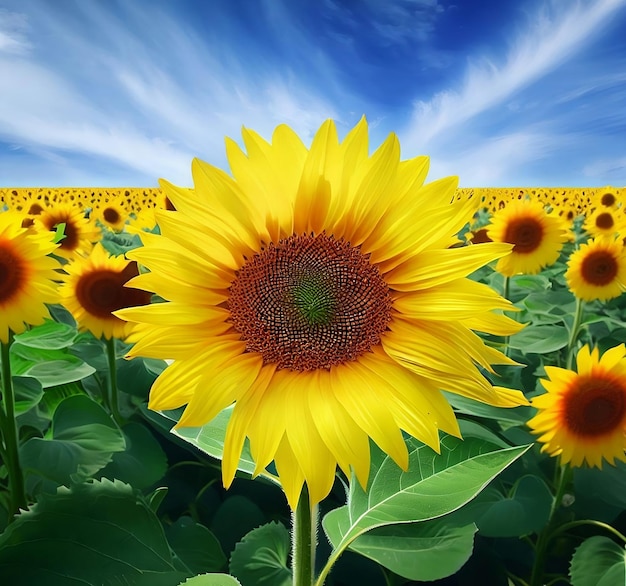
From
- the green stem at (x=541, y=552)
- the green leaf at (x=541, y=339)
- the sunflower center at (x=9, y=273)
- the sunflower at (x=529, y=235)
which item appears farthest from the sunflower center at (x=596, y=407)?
the sunflower at (x=529, y=235)

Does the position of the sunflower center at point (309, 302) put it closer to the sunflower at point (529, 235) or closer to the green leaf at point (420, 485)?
the green leaf at point (420, 485)

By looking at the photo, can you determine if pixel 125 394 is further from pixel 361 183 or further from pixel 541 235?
pixel 541 235

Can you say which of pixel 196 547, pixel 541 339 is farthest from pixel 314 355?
pixel 541 339

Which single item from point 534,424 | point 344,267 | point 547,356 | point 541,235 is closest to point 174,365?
point 344,267

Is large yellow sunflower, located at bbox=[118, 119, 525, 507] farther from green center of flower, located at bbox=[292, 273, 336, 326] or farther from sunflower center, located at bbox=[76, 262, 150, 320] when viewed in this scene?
sunflower center, located at bbox=[76, 262, 150, 320]

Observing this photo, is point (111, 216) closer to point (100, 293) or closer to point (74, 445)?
point (100, 293)

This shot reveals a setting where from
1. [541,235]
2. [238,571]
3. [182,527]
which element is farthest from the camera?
[541,235]

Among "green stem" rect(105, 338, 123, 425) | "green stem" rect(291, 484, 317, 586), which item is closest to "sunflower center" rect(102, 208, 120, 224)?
"green stem" rect(105, 338, 123, 425)
